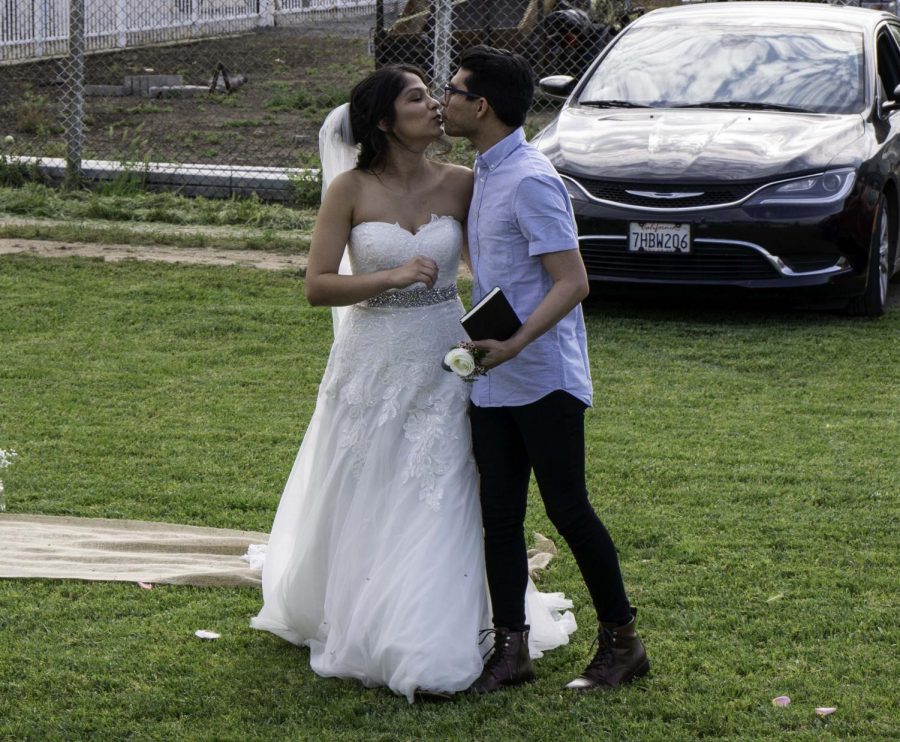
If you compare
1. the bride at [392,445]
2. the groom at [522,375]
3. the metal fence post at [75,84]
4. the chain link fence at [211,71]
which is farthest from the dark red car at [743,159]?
the groom at [522,375]

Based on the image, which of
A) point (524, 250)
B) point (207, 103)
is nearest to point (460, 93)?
point (524, 250)

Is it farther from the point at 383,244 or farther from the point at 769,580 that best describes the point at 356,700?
the point at 769,580

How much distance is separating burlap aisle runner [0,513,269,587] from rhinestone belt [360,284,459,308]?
3.75 feet

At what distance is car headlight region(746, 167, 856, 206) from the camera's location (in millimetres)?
8289

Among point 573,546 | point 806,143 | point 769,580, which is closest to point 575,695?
point 573,546

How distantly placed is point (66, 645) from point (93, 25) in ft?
59.1

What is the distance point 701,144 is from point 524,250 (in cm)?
494

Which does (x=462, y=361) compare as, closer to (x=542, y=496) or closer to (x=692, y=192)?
(x=542, y=496)

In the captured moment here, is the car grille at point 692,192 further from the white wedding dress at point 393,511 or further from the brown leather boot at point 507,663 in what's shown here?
the brown leather boot at point 507,663

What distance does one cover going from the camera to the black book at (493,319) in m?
3.75

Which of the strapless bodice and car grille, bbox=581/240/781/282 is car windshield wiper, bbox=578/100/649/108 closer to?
car grille, bbox=581/240/781/282

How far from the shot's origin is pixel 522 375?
3.92 metres

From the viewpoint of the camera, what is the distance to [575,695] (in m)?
3.97

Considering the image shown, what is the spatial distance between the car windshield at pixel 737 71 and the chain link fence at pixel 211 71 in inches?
89.0
